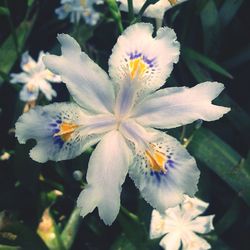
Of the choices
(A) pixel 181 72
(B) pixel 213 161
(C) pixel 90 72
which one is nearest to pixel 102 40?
(A) pixel 181 72

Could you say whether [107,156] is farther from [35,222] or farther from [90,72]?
[35,222]

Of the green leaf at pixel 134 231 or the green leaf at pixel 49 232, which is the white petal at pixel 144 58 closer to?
the green leaf at pixel 134 231

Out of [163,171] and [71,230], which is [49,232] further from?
[163,171]

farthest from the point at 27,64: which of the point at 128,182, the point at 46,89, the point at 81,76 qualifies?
the point at 81,76

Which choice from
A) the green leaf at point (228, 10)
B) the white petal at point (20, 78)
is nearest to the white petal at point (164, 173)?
the white petal at point (20, 78)

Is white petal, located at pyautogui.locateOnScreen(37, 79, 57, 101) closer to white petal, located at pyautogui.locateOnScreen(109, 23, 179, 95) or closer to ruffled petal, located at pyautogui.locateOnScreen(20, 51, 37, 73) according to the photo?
ruffled petal, located at pyautogui.locateOnScreen(20, 51, 37, 73)

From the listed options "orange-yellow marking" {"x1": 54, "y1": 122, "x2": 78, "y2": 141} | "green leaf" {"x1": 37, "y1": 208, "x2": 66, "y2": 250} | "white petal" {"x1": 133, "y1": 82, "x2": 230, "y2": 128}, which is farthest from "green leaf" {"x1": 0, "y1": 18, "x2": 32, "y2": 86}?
"white petal" {"x1": 133, "y1": 82, "x2": 230, "y2": 128}
